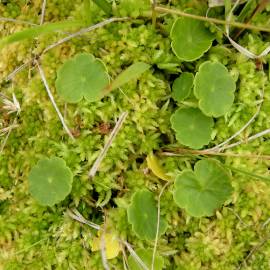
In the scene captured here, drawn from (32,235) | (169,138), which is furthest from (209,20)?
(32,235)

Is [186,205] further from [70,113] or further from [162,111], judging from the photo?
[70,113]

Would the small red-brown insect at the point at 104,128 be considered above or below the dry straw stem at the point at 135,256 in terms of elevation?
above

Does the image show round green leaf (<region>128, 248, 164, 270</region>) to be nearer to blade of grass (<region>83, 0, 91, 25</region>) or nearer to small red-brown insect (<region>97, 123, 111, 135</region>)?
small red-brown insect (<region>97, 123, 111, 135</region>)

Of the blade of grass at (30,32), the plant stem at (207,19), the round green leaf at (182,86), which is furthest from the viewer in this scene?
the round green leaf at (182,86)

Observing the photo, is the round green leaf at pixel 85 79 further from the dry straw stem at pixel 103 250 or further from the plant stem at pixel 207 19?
the dry straw stem at pixel 103 250

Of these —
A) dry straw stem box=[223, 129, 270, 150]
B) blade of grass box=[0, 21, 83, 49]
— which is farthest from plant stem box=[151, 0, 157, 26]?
dry straw stem box=[223, 129, 270, 150]

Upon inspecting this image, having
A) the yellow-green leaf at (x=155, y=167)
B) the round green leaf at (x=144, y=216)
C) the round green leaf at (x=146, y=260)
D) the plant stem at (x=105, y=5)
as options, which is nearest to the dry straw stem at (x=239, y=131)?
the yellow-green leaf at (x=155, y=167)
